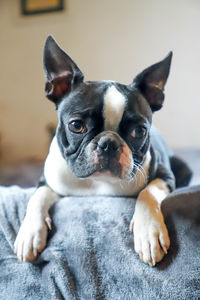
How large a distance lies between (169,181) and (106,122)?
43cm

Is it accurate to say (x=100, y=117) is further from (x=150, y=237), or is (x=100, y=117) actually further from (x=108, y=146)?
(x=150, y=237)

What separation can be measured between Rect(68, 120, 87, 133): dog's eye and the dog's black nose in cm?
10

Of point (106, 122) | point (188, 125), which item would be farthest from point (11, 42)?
point (106, 122)

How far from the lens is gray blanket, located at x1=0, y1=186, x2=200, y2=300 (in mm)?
894

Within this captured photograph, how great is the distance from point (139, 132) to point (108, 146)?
0.52 feet

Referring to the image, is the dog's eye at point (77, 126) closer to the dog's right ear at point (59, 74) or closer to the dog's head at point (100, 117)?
the dog's head at point (100, 117)

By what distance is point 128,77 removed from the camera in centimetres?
265

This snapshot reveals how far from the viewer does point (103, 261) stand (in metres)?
0.97

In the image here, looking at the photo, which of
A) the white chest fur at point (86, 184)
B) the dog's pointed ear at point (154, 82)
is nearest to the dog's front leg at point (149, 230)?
the white chest fur at point (86, 184)

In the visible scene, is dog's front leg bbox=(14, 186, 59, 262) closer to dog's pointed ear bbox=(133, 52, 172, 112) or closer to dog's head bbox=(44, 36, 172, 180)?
dog's head bbox=(44, 36, 172, 180)

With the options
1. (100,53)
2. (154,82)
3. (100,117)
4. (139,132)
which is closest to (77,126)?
(100,117)

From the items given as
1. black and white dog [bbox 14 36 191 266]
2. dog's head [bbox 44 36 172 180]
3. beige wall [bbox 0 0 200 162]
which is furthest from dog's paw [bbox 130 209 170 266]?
beige wall [bbox 0 0 200 162]

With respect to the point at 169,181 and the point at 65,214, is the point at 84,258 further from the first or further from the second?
the point at 169,181

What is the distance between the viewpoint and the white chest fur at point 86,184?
4.07ft
